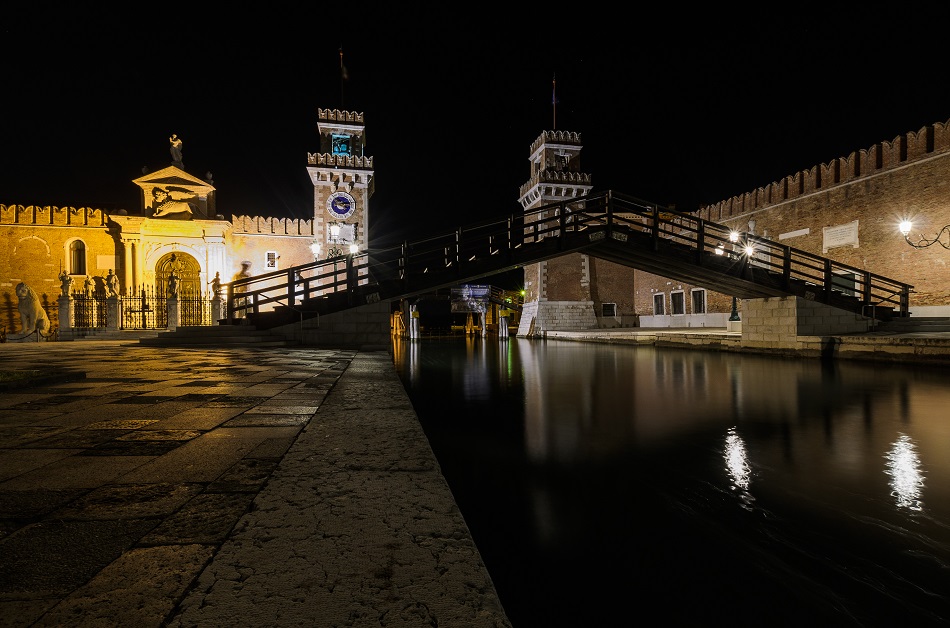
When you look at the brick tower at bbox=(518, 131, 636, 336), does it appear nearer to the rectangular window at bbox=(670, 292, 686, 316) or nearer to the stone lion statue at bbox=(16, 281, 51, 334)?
the rectangular window at bbox=(670, 292, 686, 316)

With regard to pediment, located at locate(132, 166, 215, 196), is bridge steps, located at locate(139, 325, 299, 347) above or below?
below

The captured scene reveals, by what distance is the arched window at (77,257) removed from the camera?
2731 centimetres

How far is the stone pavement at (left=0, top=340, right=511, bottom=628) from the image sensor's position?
1.19 meters

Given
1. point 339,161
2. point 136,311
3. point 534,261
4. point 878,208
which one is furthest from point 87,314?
point 878,208

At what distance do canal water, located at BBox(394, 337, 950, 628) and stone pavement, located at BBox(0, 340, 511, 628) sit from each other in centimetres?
60

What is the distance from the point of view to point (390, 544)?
5.18 ft

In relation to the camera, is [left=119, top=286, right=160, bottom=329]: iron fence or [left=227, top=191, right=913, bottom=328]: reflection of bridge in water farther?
[left=119, top=286, right=160, bottom=329]: iron fence

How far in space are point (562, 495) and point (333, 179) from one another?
1239 inches

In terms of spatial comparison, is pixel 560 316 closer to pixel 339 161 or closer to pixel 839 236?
pixel 839 236

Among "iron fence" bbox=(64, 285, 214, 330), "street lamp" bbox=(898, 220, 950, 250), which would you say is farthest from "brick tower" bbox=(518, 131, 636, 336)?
"iron fence" bbox=(64, 285, 214, 330)

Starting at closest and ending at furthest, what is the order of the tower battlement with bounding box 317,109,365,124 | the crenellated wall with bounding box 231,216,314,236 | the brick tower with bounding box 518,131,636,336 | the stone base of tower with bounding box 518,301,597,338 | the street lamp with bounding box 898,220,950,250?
1. the street lamp with bounding box 898,220,950,250
2. the crenellated wall with bounding box 231,216,314,236
3. the stone base of tower with bounding box 518,301,597,338
4. the brick tower with bounding box 518,131,636,336
5. the tower battlement with bounding box 317,109,365,124

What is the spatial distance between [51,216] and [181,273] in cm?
811

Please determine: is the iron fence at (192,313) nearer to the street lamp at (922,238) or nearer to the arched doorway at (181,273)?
the arched doorway at (181,273)

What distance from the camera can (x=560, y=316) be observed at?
1268 inches
